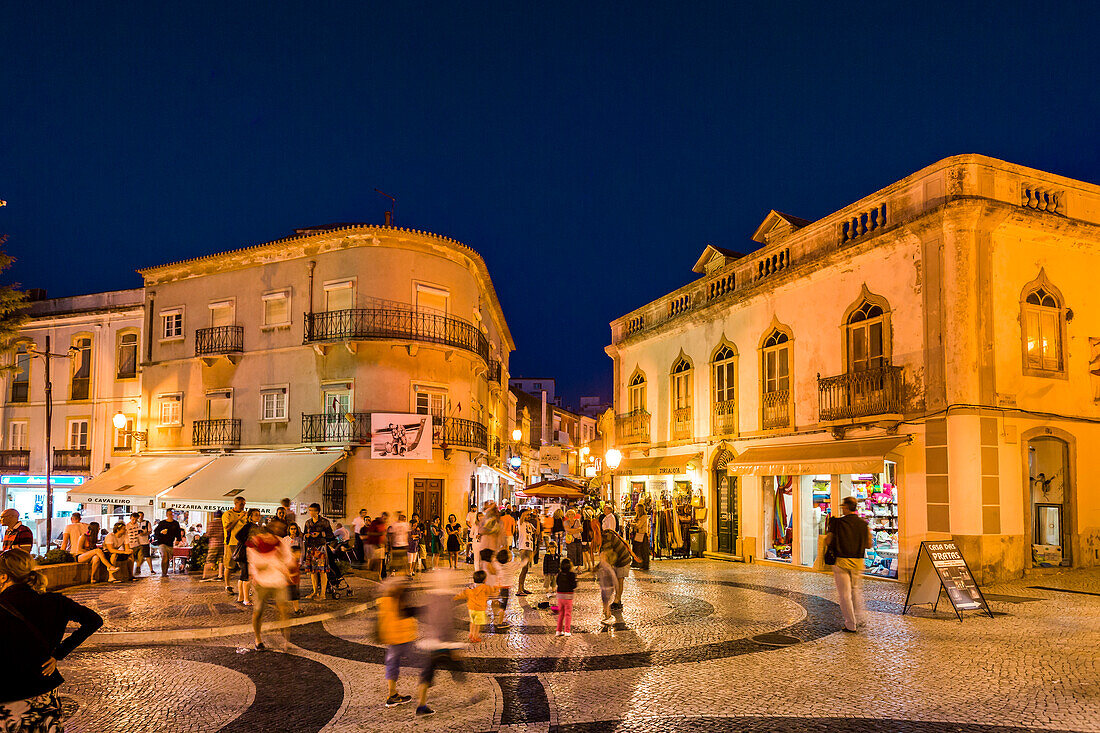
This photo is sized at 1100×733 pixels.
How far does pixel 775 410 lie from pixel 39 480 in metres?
29.6

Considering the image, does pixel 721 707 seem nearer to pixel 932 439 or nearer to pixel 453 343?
pixel 932 439

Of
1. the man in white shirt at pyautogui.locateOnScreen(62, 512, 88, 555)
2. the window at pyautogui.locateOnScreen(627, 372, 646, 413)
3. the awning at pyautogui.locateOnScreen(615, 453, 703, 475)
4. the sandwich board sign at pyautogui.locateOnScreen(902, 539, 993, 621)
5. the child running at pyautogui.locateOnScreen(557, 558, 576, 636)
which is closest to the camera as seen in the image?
the child running at pyautogui.locateOnScreen(557, 558, 576, 636)

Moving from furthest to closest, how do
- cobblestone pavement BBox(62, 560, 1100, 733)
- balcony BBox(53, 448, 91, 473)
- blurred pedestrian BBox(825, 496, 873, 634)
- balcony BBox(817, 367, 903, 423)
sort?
balcony BBox(53, 448, 91, 473) < balcony BBox(817, 367, 903, 423) < blurred pedestrian BBox(825, 496, 873, 634) < cobblestone pavement BBox(62, 560, 1100, 733)

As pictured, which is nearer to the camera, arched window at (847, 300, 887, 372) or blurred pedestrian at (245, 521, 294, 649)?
blurred pedestrian at (245, 521, 294, 649)

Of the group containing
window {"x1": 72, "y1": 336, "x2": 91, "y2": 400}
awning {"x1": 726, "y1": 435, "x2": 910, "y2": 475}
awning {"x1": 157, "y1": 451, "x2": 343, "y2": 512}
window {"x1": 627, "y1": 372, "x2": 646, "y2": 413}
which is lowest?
awning {"x1": 157, "y1": 451, "x2": 343, "y2": 512}

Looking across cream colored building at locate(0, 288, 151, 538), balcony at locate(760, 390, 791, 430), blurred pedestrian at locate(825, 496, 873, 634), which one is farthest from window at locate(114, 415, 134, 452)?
blurred pedestrian at locate(825, 496, 873, 634)

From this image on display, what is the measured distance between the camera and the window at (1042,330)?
16328 millimetres

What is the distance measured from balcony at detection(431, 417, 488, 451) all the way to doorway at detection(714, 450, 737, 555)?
884cm

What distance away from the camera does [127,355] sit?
32.4 metres

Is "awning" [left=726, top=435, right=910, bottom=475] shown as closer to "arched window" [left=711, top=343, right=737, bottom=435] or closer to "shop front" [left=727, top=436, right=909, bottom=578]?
"shop front" [left=727, top=436, right=909, bottom=578]

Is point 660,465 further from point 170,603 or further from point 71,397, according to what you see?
point 71,397

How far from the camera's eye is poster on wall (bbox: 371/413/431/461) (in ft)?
80.3

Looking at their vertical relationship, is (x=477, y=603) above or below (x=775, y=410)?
below

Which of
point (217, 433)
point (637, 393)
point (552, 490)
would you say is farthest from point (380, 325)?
point (637, 393)
